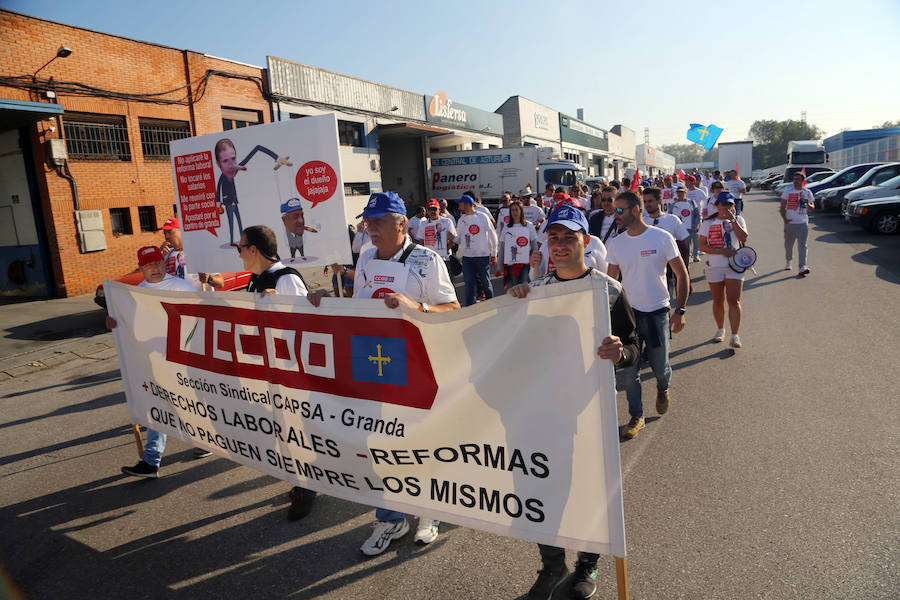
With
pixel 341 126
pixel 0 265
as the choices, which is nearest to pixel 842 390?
pixel 0 265

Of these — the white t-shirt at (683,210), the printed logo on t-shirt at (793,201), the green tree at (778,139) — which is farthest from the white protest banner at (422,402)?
the green tree at (778,139)

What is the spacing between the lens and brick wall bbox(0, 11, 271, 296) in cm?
1410

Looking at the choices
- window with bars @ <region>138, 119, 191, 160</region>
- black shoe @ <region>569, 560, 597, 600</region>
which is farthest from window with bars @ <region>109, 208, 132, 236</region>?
black shoe @ <region>569, 560, 597, 600</region>

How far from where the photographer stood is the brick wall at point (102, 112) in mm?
14102

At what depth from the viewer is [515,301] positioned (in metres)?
2.65

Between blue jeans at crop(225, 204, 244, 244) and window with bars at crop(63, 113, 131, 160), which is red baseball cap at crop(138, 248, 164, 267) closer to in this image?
blue jeans at crop(225, 204, 244, 244)

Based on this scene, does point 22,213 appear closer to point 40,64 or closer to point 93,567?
point 40,64

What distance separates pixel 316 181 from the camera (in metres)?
5.17

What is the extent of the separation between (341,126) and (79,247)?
12876mm

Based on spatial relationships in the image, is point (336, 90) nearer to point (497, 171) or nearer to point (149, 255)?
point (497, 171)

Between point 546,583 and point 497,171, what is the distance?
26859 millimetres

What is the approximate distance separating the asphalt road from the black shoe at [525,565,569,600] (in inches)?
6.1

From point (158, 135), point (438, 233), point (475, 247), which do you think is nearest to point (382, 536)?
point (475, 247)

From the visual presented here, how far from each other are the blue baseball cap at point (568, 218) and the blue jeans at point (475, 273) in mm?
6139
